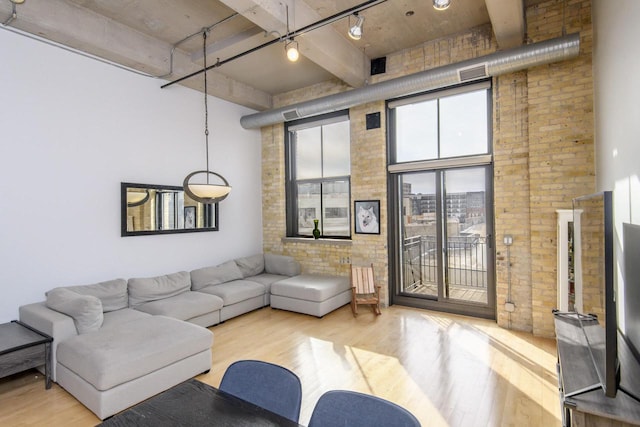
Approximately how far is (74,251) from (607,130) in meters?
6.08

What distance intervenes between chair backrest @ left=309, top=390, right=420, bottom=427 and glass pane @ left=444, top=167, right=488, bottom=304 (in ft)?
13.7

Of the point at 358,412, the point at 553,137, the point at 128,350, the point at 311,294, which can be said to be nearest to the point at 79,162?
the point at 128,350

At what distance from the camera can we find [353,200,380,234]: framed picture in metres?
5.62

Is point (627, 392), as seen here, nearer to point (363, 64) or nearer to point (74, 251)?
point (363, 64)

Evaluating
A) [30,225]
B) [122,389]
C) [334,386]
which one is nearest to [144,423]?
[122,389]

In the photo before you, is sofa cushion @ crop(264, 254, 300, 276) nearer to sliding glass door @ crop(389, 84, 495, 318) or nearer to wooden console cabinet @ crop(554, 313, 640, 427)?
sliding glass door @ crop(389, 84, 495, 318)

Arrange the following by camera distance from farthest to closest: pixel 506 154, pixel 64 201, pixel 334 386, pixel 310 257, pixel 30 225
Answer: pixel 310 257
pixel 506 154
pixel 64 201
pixel 30 225
pixel 334 386

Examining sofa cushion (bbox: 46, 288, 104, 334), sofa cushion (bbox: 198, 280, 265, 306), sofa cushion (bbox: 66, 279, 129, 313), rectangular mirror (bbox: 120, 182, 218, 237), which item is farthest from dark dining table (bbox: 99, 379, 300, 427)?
rectangular mirror (bbox: 120, 182, 218, 237)

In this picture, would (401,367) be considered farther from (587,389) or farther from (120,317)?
(120,317)

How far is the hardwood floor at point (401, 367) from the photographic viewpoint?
106 inches

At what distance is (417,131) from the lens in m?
5.44

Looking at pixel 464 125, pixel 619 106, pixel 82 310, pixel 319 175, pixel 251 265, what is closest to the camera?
pixel 619 106

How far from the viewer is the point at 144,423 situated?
1.46m

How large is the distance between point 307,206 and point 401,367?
3890mm
